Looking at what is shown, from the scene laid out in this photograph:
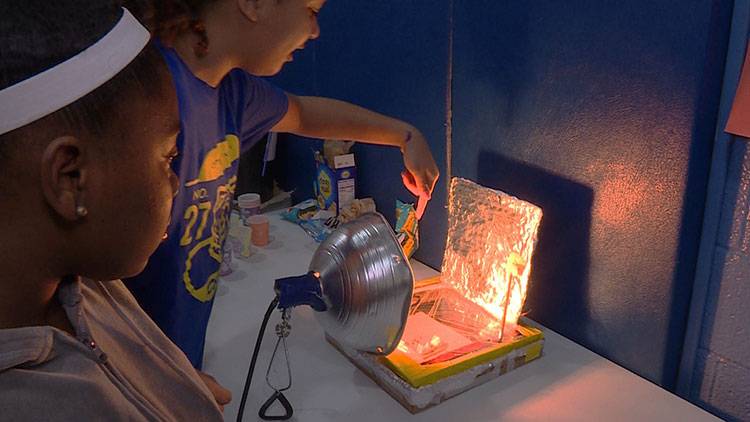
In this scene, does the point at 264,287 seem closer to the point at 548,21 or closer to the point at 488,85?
the point at 488,85

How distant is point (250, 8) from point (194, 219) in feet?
0.99

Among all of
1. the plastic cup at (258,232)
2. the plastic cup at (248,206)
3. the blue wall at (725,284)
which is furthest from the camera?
the plastic cup at (248,206)

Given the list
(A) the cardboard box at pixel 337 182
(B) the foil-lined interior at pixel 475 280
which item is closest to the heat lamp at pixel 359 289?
(B) the foil-lined interior at pixel 475 280

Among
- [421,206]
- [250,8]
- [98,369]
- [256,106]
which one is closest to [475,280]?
[421,206]

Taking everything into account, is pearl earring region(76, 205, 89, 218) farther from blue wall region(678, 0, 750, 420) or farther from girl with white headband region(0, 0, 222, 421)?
blue wall region(678, 0, 750, 420)

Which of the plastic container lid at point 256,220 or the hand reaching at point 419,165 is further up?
the hand reaching at point 419,165

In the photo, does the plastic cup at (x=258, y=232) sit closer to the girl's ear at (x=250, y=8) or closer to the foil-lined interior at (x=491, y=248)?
the foil-lined interior at (x=491, y=248)

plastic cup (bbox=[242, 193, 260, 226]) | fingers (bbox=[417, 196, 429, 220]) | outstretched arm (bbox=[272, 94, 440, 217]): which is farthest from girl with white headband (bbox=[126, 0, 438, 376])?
plastic cup (bbox=[242, 193, 260, 226])

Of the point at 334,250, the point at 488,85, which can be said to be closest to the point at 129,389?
the point at 334,250

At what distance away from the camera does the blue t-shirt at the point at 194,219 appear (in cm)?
94

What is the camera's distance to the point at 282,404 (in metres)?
0.93

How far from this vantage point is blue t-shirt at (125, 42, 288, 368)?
94cm

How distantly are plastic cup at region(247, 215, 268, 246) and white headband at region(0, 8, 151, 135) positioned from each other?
1.00 metres

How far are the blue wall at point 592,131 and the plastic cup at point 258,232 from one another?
0.38m
